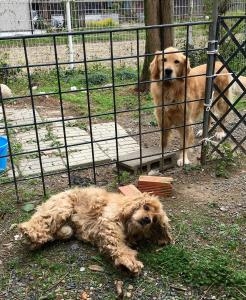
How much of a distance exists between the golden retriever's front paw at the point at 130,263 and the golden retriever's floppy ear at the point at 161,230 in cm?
35

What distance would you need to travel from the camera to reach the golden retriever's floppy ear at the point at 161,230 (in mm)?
3107

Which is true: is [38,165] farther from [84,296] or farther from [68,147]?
[84,296]

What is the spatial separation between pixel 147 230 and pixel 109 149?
2.55 metres

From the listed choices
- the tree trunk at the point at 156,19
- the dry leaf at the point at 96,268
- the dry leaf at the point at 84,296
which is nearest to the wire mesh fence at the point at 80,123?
the tree trunk at the point at 156,19

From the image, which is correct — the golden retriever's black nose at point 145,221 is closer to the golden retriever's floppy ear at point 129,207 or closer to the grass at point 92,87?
the golden retriever's floppy ear at point 129,207

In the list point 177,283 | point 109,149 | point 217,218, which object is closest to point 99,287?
point 177,283

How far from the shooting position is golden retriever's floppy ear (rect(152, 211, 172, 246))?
3107 millimetres

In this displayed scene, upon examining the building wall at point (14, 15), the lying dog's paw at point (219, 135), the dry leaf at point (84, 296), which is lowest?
the lying dog's paw at point (219, 135)

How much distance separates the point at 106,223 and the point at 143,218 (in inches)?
11.6

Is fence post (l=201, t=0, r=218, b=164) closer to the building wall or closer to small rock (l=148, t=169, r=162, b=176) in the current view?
small rock (l=148, t=169, r=162, b=176)

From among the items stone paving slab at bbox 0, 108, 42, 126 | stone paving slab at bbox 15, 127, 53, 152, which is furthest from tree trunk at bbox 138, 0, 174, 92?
stone paving slab at bbox 15, 127, 53, 152

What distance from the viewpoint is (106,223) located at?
3100 millimetres

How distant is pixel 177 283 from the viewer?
287 cm

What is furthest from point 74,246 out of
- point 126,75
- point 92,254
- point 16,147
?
point 126,75
